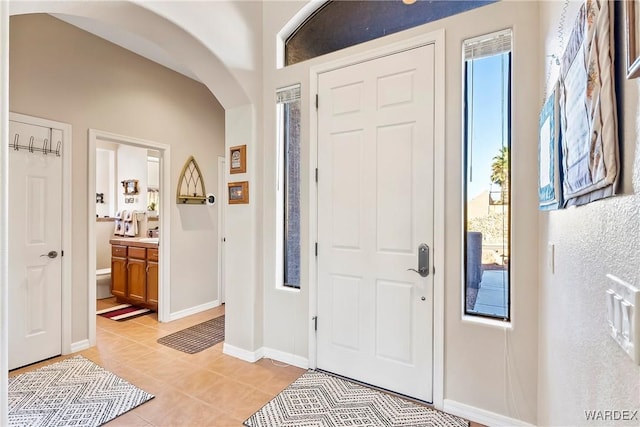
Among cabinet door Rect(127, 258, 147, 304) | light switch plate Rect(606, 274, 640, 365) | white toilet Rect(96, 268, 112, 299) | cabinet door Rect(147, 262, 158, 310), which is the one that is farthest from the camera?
white toilet Rect(96, 268, 112, 299)

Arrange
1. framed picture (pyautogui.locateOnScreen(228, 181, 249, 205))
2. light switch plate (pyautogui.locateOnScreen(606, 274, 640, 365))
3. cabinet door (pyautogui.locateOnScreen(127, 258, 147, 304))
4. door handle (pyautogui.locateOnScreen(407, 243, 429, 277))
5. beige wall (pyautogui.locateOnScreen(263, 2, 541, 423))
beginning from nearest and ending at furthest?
light switch plate (pyautogui.locateOnScreen(606, 274, 640, 365))
beige wall (pyautogui.locateOnScreen(263, 2, 541, 423))
door handle (pyautogui.locateOnScreen(407, 243, 429, 277))
framed picture (pyautogui.locateOnScreen(228, 181, 249, 205))
cabinet door (pyautogui.locateOnScreen(127, 258, 147, 304))

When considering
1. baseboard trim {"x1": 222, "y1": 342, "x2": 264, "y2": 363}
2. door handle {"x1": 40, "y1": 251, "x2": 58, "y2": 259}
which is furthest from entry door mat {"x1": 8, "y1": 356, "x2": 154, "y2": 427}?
door handle {"x1": 40, "y1": 251, "x2": 58, "y2": 259}

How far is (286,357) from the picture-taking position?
2.80 meters

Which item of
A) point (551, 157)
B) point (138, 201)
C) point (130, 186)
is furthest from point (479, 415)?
point (130, 186)

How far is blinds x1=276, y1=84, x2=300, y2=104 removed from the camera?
2.76 m

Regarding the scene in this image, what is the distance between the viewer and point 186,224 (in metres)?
4.14

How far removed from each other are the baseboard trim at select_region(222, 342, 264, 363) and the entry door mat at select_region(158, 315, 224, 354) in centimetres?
30

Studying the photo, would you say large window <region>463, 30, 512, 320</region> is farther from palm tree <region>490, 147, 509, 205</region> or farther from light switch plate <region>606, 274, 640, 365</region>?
light switch plate <region>606, 274, 640, 365</region>

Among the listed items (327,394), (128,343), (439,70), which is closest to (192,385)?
(327,394)

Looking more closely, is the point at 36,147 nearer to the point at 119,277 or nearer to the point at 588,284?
the point at 119,277

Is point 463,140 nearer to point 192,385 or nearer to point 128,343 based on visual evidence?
point 192,385

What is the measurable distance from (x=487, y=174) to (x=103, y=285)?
5454mm

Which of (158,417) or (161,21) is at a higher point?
(161,21)

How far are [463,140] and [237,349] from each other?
2532 mm
